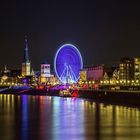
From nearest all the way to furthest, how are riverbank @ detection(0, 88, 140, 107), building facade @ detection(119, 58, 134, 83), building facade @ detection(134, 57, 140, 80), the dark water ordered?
1. the dark water
2. riverbank @ detection(0, 88, 140, 107)
3. building facade @ detection(134, 57, 140, 80)
4. building facade @ detection(119, 58, 134, 83)

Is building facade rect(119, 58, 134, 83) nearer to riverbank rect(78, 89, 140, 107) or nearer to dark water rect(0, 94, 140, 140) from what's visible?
riverbank rect(78, 89, 140, 107)

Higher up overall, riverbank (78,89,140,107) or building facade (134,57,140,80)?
building facade (134,57,140,80)

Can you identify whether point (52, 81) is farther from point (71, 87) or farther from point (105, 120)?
point (105, 120)

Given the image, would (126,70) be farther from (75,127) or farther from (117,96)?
(75,127)

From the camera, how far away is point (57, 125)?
44125mm

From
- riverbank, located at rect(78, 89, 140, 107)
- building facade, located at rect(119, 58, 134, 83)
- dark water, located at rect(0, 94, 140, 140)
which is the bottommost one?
dark water, located at rect(0, 94, 140, 140)

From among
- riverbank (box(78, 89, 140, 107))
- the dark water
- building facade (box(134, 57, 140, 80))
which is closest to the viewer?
the dark water

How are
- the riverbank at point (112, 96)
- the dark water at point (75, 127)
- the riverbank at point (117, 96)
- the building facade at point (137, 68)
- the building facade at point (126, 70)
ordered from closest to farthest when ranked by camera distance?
the dark water at point (75, 127), the riverbank at point (117, 96), the riverbank at point (112, 96), the building facade at point (137, 68), the building facade at point (126, 70)

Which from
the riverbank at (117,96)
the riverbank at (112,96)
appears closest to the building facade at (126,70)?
the riverbank at (112,96)

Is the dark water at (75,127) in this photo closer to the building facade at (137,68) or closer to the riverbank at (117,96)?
the riverbank at (117,96)

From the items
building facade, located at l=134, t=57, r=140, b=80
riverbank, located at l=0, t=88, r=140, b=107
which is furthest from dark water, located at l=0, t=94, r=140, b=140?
building facade, located at l=134, t=57, r=140, b=80

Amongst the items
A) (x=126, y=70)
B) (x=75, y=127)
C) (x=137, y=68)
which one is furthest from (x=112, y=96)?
(x=75, y=127)

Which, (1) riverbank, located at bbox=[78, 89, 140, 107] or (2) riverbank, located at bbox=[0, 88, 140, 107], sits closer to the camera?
(1) riverbank, located at bbox=[78, 89, 140, 107]

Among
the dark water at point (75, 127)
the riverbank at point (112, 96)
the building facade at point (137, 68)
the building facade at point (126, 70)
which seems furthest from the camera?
the building facade at point (126, 70)
